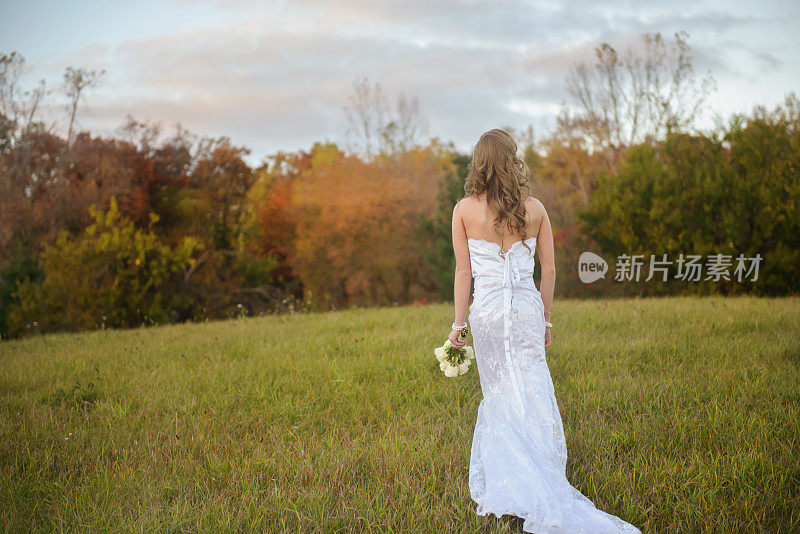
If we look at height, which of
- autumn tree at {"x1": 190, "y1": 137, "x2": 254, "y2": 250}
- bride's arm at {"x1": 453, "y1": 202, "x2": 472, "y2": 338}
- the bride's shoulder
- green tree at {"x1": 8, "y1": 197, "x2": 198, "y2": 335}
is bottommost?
green tree at {"x1": 8, "y1": 197, "x2": 198, "y2": 335}

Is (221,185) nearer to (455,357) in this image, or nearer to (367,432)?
(367,432)

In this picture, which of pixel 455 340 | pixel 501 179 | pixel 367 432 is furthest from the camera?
pixel 367 432

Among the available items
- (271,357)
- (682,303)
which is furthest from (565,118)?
(271,357)

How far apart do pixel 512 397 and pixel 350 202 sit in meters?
31.1

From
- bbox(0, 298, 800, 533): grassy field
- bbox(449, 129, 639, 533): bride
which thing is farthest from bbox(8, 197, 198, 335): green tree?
bbox(449, 129, 639, 533): bride

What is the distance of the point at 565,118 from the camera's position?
95.0ft

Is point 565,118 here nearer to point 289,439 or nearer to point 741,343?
point 741,343

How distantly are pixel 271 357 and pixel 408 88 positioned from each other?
3539 cm

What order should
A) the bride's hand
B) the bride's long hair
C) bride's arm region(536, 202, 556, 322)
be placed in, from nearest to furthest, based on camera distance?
the bride's long hair
bride's arm region(536, 202, 556, 322)
the bride's hand

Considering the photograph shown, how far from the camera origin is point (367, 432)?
455 centimetres

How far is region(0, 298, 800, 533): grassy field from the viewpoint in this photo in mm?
A: 3320

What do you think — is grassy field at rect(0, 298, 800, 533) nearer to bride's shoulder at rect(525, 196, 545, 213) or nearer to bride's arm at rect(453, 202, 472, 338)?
bride's arm at rect(453, 202, 472, 338)

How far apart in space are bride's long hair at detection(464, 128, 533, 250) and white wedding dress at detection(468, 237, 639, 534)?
0.20 meters

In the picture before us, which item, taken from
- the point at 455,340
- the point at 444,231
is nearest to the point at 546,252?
the point at 455,340
